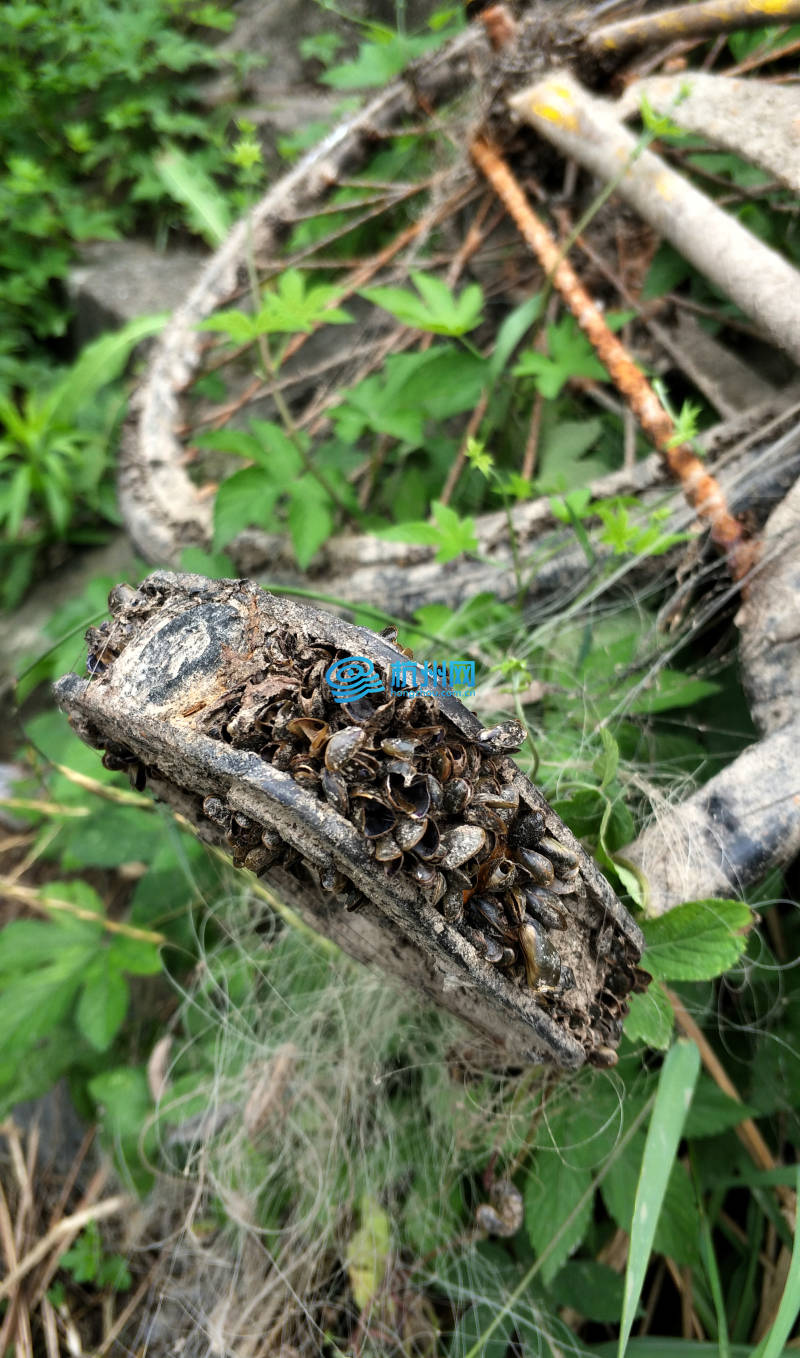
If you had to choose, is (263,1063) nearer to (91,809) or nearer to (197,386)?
(91,809)

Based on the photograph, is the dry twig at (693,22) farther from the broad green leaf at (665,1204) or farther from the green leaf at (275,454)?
the broad green leaf at (665,1204)

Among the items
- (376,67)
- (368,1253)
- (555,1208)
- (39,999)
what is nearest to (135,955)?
(39,999)

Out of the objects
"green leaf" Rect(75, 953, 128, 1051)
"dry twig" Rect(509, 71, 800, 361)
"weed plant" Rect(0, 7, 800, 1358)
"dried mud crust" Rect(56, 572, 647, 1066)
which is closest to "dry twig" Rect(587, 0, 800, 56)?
"dry twig" Rect(509, 71, 800, 361)

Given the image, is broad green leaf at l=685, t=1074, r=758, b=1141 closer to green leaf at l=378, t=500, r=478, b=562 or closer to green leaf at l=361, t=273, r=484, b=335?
green leaf at l=378, t=500, r=478, b=562

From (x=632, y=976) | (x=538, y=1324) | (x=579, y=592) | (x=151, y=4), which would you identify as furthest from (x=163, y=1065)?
(x=151, y=4)

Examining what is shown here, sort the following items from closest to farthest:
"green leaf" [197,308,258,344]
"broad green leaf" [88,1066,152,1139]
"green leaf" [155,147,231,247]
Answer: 1. "broad green leaf" [88,1066,152,1139]
2. "green leaf" [197,308,258,344]
3. "green leaf" [155,147,231,247]

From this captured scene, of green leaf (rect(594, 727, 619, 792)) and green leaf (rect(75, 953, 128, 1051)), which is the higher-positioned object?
green leaf (rect(594, 727, 619, 792))

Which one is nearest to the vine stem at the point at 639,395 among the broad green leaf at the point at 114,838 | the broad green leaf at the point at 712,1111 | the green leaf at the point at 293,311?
the green leaf at the point at 293,311
